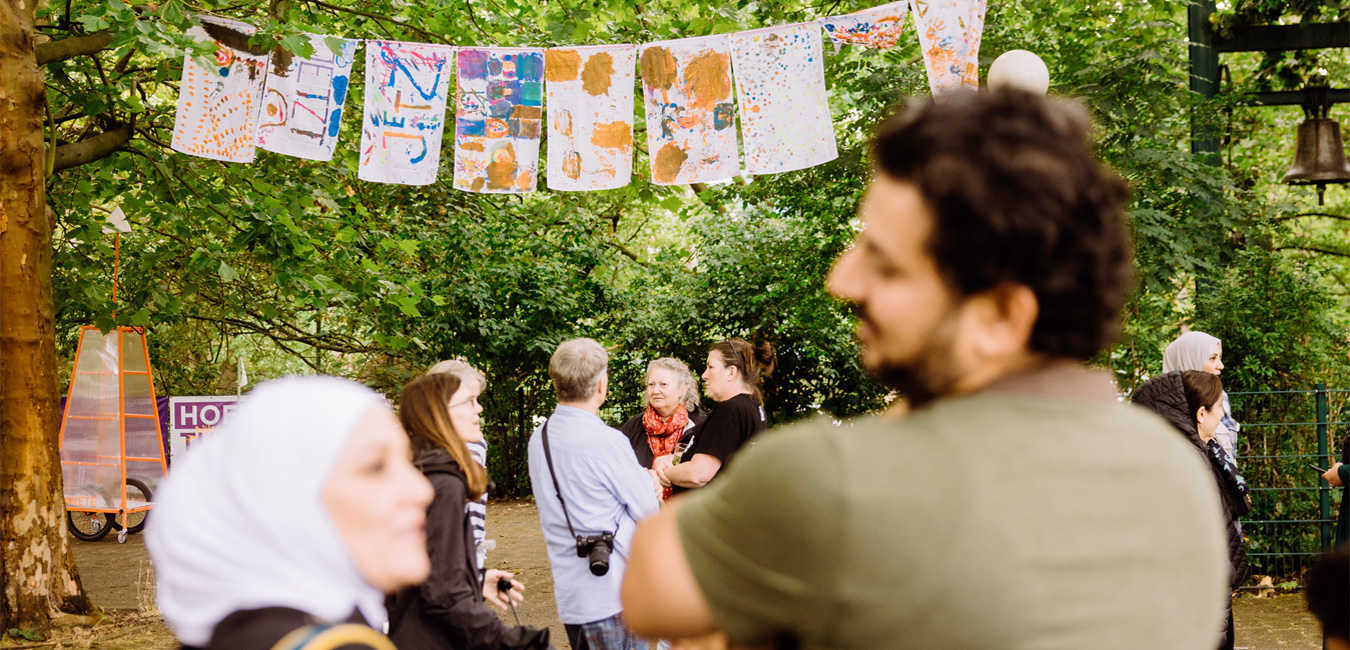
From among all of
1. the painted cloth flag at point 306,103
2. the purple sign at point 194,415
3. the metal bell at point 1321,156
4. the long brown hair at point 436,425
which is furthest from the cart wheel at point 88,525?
the metal bell at point 1321,156

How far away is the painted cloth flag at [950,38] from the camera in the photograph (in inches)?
213

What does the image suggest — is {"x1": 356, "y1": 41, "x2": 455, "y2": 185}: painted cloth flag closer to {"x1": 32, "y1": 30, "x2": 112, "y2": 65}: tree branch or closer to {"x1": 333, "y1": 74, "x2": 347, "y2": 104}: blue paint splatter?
{"x1": 333, "y1": 74, "x2": 347, "y2": 104}: blue paint splatter

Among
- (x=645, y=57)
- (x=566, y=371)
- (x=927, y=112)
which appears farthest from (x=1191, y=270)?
(x=927, y=112)

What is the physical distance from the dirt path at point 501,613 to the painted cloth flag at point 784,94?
327 centimetres

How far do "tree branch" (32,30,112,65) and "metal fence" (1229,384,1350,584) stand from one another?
25.6ft

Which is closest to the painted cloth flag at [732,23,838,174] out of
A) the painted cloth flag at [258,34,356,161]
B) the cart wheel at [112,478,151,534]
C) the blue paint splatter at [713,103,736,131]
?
the blue paint splatter at [713,103,736,131]

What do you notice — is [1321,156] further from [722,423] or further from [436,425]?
[436,425]

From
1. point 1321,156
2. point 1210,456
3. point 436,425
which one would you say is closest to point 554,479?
point 436,425

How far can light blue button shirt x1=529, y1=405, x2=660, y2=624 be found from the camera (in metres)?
3.38

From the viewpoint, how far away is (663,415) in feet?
16.4

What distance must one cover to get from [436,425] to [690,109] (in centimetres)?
351

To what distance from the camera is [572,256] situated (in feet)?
38.5

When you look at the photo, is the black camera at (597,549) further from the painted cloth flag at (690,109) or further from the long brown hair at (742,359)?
the painted cloth flag at (690,109)

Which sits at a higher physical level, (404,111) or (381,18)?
(381,18)
